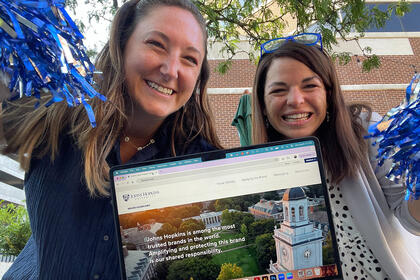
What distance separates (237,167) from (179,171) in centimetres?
18

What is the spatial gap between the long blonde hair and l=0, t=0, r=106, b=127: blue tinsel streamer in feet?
0.70

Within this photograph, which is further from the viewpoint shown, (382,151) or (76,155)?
(76,155)

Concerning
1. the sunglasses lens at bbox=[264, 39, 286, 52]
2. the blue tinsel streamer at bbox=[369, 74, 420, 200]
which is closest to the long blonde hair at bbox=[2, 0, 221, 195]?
the sunglasses lens at bbox=[264, 39, 286, 52]

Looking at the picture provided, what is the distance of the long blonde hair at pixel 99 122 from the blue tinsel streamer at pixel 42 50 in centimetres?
21

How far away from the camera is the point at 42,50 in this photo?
741 millimetres

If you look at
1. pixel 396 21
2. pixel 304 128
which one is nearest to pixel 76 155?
pixel 304 128

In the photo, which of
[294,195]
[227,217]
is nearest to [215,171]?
[227,217]

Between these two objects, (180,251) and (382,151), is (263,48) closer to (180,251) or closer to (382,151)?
(382,151)

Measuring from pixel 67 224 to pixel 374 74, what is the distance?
456 inches

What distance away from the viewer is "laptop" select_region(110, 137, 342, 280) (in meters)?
0.94

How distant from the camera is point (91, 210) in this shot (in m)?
1.17

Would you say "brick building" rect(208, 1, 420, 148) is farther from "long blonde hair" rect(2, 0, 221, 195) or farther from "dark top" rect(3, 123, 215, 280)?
"dark top" rect(3, 123, 215, 280)

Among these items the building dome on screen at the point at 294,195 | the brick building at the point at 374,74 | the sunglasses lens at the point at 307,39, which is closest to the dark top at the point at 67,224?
the building dome on screen at the point at 294,195

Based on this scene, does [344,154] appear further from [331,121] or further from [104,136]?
[104,136]
